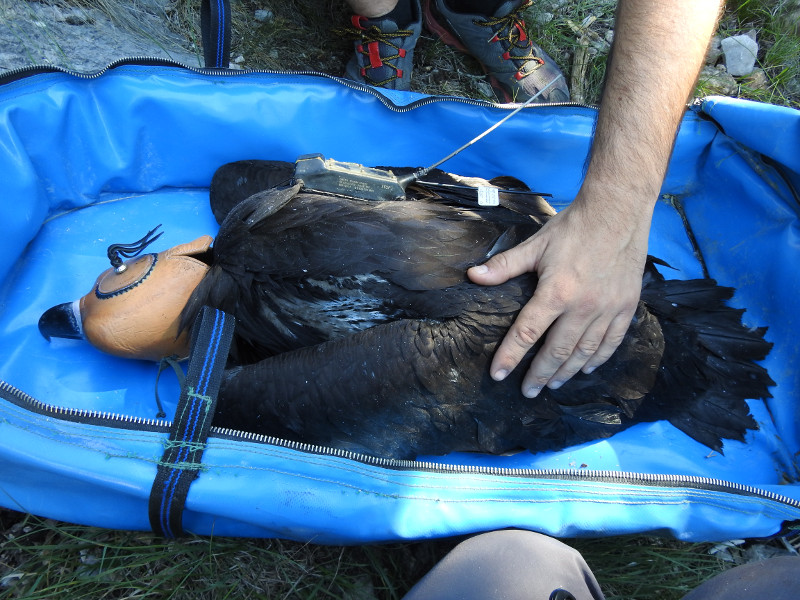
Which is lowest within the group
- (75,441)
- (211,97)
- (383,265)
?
(75,441)

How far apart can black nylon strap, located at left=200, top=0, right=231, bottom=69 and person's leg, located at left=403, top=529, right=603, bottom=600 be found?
224 cm

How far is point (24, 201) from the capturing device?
235 centimetres

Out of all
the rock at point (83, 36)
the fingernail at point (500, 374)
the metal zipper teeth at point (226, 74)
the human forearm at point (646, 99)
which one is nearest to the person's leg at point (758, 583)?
the fingernail at point (500, 374)

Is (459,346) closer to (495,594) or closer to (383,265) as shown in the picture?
(383,265)

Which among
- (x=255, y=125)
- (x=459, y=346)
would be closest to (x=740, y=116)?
(x=459, y=346)

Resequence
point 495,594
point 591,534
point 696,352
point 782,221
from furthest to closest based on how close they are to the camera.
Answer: point 782,221, point 696,352, point 591,534, point 495,594

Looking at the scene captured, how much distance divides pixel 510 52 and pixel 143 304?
2394 millimetres

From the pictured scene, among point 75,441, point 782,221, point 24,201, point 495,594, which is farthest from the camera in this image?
point 782,221

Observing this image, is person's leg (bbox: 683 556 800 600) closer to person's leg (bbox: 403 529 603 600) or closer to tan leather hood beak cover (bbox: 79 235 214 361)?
person's leg (bbox: 403 529 603 600)

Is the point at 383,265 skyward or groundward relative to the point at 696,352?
skyward

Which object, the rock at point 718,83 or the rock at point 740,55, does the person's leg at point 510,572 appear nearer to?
the rock at point 718,83

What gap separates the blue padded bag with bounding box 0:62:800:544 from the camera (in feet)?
5.21

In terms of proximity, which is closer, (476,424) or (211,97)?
(476,424)

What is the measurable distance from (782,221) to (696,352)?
1013mm
